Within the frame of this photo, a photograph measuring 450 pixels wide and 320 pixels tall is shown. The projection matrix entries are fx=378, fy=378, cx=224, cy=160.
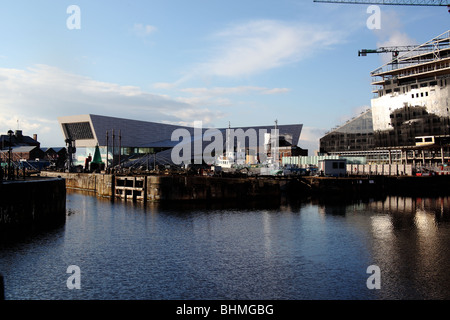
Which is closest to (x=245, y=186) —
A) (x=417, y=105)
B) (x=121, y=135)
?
(x=417, y=105)

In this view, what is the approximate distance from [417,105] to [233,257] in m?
82.8

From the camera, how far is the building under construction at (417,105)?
88188 mm

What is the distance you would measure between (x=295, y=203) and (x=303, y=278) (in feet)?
126

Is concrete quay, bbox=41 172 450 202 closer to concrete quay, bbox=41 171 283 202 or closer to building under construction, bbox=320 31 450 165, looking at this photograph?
concrete quay, bbox=41 171 283 202

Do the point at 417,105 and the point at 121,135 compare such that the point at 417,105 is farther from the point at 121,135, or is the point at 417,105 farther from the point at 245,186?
the point at 121,135

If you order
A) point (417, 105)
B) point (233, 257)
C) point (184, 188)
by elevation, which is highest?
point (417, 105)

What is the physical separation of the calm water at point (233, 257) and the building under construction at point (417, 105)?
51739mm

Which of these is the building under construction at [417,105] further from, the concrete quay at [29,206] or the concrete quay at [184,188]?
the concrete quay at [29,206]

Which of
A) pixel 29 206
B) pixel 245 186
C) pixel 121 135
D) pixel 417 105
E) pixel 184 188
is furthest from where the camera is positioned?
pixel 121 135

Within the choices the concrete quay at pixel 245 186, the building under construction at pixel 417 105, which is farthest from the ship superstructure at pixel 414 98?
the concrete quay at pixel 245 186

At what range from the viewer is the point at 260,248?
29.1 metres

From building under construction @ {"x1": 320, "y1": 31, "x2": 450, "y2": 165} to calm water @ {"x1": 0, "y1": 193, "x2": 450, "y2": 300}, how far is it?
2037 inches

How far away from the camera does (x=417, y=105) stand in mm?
92062
